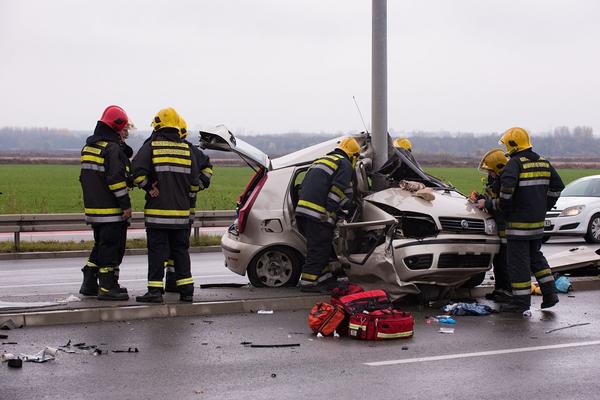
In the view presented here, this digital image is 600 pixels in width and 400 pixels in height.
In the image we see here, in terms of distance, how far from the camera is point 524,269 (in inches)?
405

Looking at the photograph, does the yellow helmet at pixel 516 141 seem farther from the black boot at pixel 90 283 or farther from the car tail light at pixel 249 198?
the black boot at pixel 90 283

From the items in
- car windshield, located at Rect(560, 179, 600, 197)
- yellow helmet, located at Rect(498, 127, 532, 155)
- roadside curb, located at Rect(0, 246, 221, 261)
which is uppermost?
yellow helmet, located at Rect(498, 127, 532, 155)

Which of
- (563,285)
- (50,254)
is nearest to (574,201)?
(563,285)

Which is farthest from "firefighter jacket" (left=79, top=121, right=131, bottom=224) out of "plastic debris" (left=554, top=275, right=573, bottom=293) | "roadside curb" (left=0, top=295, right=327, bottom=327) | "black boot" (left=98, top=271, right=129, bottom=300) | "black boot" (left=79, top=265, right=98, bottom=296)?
"plastic debris" (left=554, top=275, right=573, bottom=293)

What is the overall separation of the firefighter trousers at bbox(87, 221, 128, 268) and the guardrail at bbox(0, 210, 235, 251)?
790 centimetres

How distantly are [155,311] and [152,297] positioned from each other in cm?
24

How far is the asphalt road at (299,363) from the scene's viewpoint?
6.63 m

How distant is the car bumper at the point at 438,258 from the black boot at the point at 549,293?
0.74 metres

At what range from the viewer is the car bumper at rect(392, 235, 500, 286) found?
10.3 metres

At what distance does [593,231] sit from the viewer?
20391 mm

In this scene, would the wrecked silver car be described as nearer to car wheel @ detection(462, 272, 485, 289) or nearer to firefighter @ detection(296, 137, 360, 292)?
car wheel @ detection(462, 272, 485, 289)

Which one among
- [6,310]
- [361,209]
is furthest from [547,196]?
[6,310]

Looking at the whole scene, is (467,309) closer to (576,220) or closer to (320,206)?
(320,206)

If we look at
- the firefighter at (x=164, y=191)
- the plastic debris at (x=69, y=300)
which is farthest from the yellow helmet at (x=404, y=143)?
the plastic debris at (x=69, y=300)
